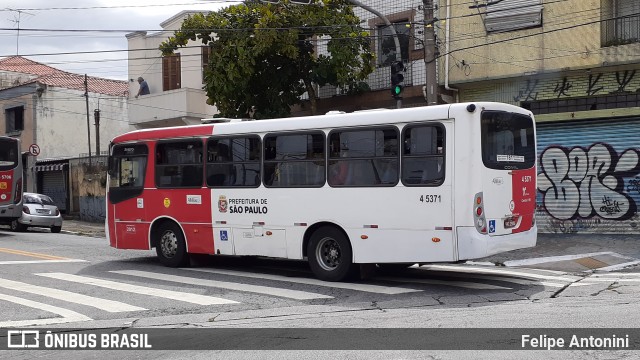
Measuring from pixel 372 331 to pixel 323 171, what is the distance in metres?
4.34

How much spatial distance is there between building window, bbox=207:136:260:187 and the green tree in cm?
743

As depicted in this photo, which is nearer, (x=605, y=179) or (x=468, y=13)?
(x=605, y=179)

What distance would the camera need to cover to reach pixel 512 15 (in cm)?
1888

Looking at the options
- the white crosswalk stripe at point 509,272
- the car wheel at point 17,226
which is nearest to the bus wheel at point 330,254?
the white crosswalk stripe at point 509,272

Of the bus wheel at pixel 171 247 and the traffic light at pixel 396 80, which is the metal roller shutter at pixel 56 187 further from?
the traffic light at pixel 396 80

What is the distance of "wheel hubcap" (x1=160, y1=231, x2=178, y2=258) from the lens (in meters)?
14.3

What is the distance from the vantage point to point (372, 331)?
8.16 m

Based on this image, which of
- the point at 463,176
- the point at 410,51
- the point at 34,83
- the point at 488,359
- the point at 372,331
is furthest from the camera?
the point at 34,83

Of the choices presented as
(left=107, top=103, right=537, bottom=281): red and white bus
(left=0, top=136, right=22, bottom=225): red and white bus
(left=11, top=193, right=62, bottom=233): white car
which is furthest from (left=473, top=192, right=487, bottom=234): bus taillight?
(left=11, top=193, right=62, bottom=233): white car

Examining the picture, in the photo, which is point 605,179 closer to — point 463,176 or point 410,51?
point 410,51

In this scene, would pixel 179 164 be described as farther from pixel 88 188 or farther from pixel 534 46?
pixel 88 188

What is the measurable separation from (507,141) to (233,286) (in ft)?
16.6

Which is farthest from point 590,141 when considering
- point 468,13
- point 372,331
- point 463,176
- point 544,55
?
point 372,331

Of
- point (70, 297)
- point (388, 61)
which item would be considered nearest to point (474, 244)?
point (70, 297)
